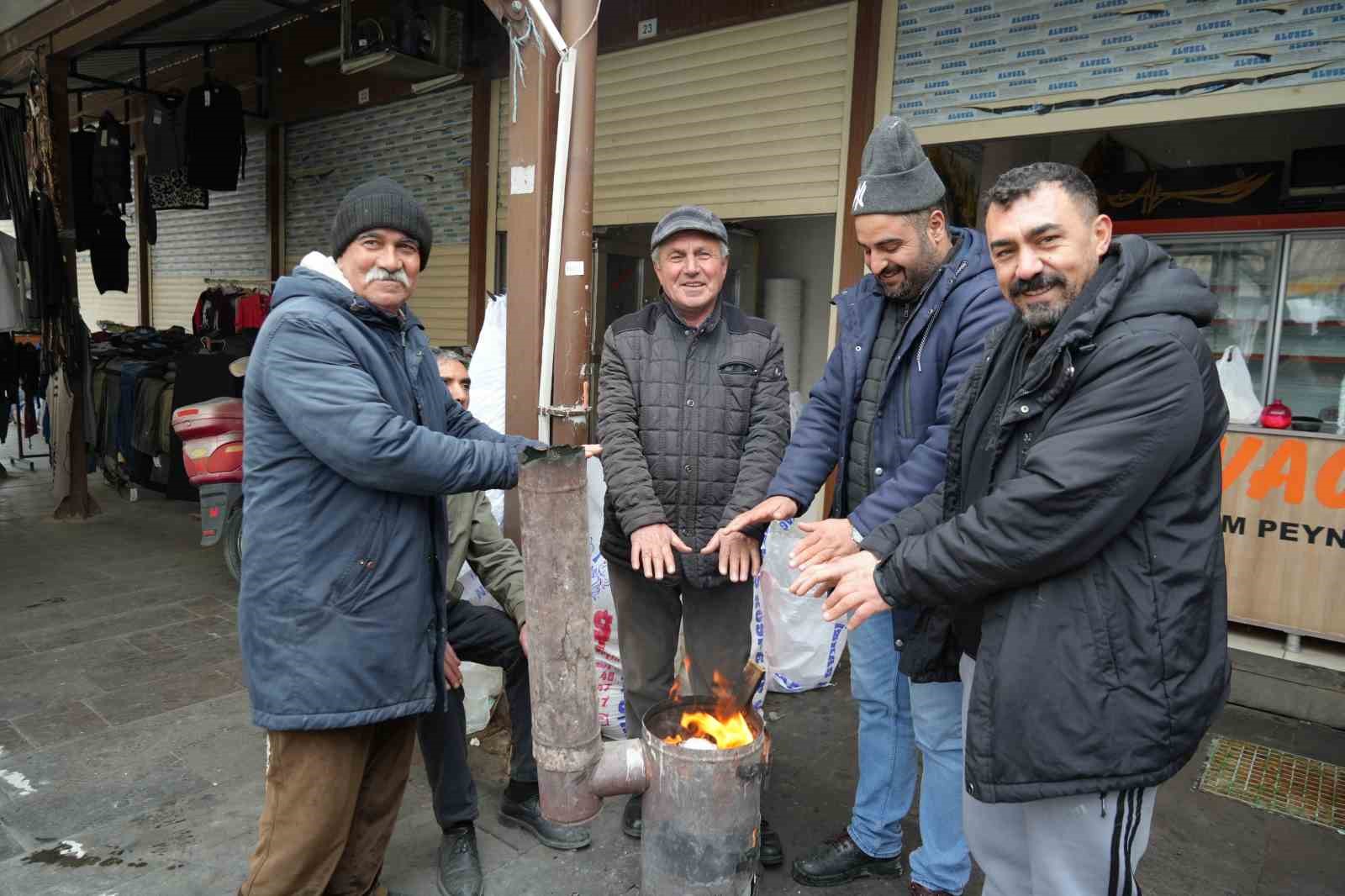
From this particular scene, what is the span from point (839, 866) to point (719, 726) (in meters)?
0.99

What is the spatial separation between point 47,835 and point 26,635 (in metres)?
2.46

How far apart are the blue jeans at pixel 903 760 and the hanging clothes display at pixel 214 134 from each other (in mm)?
8769

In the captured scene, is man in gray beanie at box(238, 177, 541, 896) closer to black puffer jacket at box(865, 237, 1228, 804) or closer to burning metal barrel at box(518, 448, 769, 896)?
burning metal barrel at box(518, 448, 769, 896)

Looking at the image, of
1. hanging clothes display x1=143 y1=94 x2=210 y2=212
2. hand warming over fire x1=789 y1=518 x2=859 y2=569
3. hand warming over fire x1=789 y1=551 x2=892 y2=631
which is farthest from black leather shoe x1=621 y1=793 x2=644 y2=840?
hanging clothes display x1=143 y1=94 x2=210 y2=212

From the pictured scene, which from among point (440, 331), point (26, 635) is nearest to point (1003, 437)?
point (26, 635)

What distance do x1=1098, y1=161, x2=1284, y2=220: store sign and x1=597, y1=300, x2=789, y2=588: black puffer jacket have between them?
16.6 feet

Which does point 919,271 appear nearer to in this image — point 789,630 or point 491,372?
point 789,630

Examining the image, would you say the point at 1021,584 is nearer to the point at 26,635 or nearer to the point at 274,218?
the point at 26,635

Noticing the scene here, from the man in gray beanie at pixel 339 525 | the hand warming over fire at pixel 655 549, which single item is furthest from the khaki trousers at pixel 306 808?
the hand warming over fire at pixel 655 549

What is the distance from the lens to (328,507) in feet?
7.17

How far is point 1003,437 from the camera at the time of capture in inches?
74.5

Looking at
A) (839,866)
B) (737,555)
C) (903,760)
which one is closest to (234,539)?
(737,555)

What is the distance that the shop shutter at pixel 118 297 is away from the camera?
12875 mm

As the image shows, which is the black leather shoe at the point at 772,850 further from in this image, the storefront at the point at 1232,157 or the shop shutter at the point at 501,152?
the shop shutter at the point at 501,152
